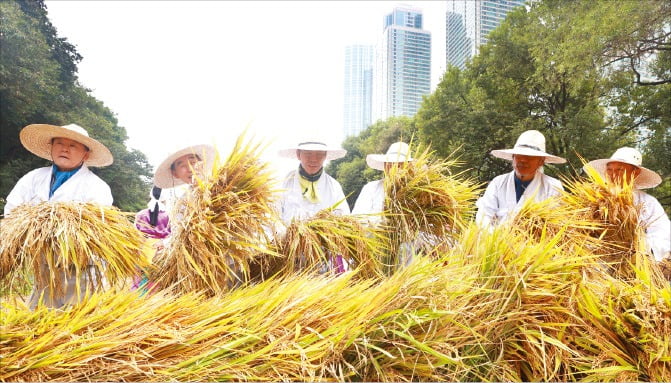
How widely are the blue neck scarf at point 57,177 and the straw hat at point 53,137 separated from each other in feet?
0.43

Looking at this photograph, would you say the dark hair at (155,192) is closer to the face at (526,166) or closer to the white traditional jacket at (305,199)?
the white traditional jacket at (305,199)

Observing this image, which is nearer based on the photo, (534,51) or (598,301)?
(598,301)

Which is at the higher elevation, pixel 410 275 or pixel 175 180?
pixel 175 180

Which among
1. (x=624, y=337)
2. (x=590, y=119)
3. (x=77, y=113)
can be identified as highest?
→ (x=590, y=119)

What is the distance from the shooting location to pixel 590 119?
4422mm

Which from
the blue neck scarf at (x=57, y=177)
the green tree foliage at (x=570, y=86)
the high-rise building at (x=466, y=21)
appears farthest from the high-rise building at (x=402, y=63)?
the blue neck scarf at (x=57, y=177)

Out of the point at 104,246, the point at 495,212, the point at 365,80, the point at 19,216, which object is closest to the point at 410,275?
the point at 104,246

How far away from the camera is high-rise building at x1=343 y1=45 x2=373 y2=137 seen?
14.0 feet

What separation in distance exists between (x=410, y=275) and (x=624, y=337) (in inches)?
19.8

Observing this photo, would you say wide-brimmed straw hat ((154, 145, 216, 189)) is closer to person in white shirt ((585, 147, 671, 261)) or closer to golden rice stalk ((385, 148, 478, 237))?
golden rice stalk ((385, 148, 478, 237))

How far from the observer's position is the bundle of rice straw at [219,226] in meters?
0.99

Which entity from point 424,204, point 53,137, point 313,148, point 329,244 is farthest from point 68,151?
point 424,204

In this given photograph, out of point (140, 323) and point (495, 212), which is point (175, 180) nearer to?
point (140, 323)

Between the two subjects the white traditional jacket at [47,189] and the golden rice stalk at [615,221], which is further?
the white traditional jacket at [47,189]
